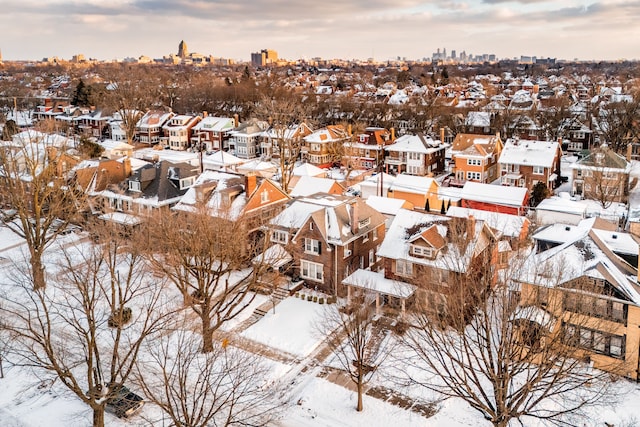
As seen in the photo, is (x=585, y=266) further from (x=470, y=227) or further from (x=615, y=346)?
(x=470, y=227)

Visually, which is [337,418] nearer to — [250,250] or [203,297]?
[203,297]

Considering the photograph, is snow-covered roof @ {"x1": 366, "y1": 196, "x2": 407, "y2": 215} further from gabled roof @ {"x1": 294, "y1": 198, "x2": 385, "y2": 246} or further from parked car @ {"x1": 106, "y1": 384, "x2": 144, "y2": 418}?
parked car @ {"x1": 106, "y1": 384, "x2": 144, "y2": 418}

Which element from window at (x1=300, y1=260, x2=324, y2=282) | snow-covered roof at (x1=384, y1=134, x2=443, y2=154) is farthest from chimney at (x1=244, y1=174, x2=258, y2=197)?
snow-covered roof at (x1=384, y1=134, x2=443, y2=154)

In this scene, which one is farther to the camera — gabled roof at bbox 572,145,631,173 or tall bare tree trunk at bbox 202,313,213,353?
gabled roof at bbox 572,145,631,173

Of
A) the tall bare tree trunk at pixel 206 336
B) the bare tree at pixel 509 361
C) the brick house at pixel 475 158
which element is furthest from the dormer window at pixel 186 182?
the brick house at pixel 475 158

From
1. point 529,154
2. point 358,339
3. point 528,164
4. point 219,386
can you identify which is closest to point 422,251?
point 358,339

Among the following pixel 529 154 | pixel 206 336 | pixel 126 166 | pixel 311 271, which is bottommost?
pixel 206 336

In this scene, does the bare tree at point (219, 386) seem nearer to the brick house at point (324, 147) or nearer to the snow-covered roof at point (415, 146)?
the snow-covered roof at point (415, 146)
